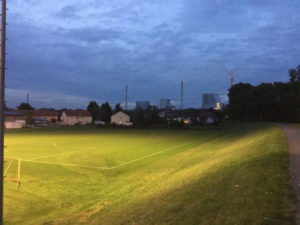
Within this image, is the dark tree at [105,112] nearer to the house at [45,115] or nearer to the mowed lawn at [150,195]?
the house at [45,115]

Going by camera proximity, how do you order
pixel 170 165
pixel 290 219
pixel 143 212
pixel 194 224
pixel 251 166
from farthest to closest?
1. pixel 170 165
2. pixel 251 166
3. pixel 143 212
4. pixel 194 224
5. pixel 290 219

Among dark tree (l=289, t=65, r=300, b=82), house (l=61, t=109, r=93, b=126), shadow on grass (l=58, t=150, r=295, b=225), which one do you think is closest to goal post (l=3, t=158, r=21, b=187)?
shadow on grass (l=58, t=150, r=295, b=225)

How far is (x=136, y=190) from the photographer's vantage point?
10484 mm

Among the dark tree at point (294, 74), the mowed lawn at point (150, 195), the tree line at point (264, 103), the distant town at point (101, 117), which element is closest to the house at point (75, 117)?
the distant town at point (101, 117)

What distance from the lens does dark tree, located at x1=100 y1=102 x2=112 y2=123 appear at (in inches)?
4360

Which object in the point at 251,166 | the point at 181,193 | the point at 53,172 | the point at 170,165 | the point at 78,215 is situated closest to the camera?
the point at 181,193

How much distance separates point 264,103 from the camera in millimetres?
75375

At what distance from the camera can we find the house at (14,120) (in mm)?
67750

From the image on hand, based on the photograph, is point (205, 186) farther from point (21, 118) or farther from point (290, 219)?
point (21, 118)

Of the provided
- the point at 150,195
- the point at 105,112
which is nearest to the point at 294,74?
the point at 150,195

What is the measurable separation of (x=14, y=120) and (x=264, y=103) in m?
76.0

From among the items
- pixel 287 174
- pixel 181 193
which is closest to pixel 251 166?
pixel 287 174

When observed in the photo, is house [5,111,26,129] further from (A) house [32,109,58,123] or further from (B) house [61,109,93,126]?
(B) house [61,109,93,126]

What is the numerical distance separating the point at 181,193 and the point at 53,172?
32.2 feet
